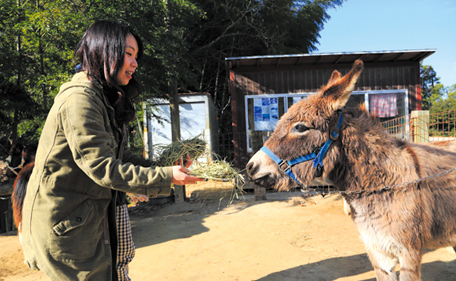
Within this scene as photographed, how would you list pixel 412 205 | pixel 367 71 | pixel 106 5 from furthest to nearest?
1. pixel 367 71
2. pixel 106 5
3. pixel 412 205

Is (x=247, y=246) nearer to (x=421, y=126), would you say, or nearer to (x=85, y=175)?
(x=85, y=175)

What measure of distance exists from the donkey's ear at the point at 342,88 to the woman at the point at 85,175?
47.1 inches

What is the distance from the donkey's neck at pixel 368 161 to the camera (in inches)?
82.1

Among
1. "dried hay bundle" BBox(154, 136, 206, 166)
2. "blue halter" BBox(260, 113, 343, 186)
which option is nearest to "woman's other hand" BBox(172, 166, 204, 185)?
"blue halter" BBox(260, 113, 343, 186)

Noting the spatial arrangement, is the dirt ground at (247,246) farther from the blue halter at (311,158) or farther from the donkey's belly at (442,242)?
the blue halter at (311,158)

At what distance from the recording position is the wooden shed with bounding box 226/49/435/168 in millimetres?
10516

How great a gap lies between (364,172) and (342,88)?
Result: 0.62 meters

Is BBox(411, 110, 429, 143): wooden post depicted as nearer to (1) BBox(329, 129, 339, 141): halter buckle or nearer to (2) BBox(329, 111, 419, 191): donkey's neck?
(2) BBox(329, 111, 419, 191): donkey's neck

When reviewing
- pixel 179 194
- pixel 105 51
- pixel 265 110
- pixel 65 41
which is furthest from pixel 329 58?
pixel 105 51

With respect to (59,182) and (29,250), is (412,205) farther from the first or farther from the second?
(29,250)

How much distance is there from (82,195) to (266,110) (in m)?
9.64

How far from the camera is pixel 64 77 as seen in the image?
6613mm

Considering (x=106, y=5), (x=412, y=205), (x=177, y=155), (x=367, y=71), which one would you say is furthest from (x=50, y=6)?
A: (x=367, y=71)

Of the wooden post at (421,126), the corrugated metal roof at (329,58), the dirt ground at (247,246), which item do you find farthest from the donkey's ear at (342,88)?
the corrugated metal roof at (329,58)
